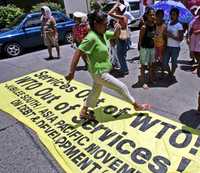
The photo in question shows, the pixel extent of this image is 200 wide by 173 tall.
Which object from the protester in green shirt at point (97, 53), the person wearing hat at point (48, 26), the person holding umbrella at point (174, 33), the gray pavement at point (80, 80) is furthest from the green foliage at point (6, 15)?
the protester in green shirt at point (97, 53)

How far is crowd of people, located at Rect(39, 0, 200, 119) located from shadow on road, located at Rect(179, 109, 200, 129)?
64 centimetres

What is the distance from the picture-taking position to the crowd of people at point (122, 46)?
4.39 meters

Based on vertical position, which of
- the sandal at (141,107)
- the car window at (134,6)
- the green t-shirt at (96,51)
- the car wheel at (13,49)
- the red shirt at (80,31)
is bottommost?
the car wheel at (13,49)

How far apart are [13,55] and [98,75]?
752 centimetres

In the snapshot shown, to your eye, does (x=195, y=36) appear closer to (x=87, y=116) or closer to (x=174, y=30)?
(x=174, y=30)

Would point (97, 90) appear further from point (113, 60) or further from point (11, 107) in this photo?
point (113, 60)

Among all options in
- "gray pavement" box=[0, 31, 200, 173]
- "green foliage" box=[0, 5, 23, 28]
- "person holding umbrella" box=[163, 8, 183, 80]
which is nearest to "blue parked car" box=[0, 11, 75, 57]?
"gray pavement" box=[0, 31, 200, 173]

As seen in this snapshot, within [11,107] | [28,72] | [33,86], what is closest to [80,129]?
[11,107]

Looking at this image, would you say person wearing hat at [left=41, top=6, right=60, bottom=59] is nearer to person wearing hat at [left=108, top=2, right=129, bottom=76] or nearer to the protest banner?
person wearing hat at [left=108, top=2, right=129, bottom=76]

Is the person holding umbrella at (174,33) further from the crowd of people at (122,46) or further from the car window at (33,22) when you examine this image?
the car window at (33,22)

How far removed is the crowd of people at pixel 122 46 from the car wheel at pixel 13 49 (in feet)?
13.3

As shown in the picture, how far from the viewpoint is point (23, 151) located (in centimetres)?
440

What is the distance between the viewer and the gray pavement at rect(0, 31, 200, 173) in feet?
13.4

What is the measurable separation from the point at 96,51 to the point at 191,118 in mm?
1895
